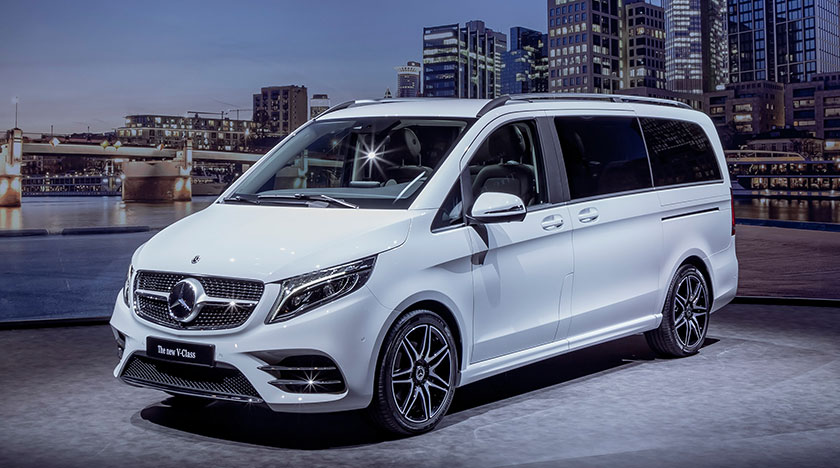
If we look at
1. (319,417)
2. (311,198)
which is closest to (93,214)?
(319,417)

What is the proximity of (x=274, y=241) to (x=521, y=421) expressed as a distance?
5.84ft

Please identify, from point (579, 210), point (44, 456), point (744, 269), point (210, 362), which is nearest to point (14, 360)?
point (44, 456)

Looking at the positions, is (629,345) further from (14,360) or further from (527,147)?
(14,360)

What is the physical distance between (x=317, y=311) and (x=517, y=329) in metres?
1.58

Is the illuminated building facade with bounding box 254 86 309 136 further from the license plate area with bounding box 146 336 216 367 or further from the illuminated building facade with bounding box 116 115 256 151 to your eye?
the license plate area with bounding box 146 336 216 367

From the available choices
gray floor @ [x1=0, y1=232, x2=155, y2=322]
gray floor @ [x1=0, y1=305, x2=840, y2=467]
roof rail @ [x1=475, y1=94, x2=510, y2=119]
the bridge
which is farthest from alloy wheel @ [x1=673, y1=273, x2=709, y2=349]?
the bridge

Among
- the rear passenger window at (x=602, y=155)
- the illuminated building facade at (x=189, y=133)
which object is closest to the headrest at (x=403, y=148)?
the rear passenger window at (x=602, y=155)

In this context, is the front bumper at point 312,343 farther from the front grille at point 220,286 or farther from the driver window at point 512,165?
the driver window at point 512,165

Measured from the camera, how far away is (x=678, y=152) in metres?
7.68

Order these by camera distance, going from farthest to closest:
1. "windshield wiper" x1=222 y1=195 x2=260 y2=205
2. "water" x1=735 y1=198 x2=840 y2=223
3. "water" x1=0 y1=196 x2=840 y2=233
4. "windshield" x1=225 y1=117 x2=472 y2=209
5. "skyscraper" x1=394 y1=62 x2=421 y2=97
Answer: "skyscraper" x1=394 y1=62 x2=421 y2=97
"water" x1=735 y1=198 x2=840 y2=223
"water" x1=0 y1=196 x2=840 y2=233
"windshield wiper" x1=222 y1=195 x2=260 y2=205
"windshield" x1=225 y1=117 x2=472 y2=209

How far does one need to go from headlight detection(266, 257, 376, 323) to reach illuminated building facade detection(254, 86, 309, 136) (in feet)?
227

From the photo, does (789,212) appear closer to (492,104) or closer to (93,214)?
(93,214)

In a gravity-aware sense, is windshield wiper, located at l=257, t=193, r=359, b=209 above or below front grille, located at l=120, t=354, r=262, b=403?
above

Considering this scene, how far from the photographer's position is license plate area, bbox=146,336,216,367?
15.8 feet
